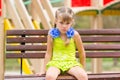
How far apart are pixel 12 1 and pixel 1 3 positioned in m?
3.59

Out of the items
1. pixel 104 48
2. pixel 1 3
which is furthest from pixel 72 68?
pixel 104 48

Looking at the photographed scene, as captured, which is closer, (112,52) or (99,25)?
(112,52)

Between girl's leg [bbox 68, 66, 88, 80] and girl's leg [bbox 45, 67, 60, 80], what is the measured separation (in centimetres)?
13

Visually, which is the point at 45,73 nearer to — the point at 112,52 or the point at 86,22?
the point at 112,52

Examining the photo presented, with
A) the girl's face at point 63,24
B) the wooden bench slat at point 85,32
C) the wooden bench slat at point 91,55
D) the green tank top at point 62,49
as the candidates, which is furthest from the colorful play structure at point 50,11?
the girl's face at point 63,24

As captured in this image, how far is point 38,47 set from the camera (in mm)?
5484

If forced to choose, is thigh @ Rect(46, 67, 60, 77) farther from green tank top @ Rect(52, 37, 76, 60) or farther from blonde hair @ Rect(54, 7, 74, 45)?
blonde hair @ Rect(54, 7, 74, 45)

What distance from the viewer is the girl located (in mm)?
4078

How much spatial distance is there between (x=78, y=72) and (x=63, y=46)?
1.18ft

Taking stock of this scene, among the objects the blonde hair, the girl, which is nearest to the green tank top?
the girl

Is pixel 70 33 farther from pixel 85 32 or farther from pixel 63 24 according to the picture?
pixel 85 32

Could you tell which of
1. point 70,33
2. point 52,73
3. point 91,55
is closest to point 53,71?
point 52,73

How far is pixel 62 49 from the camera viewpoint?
14.1 ft

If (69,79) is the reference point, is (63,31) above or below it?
above
